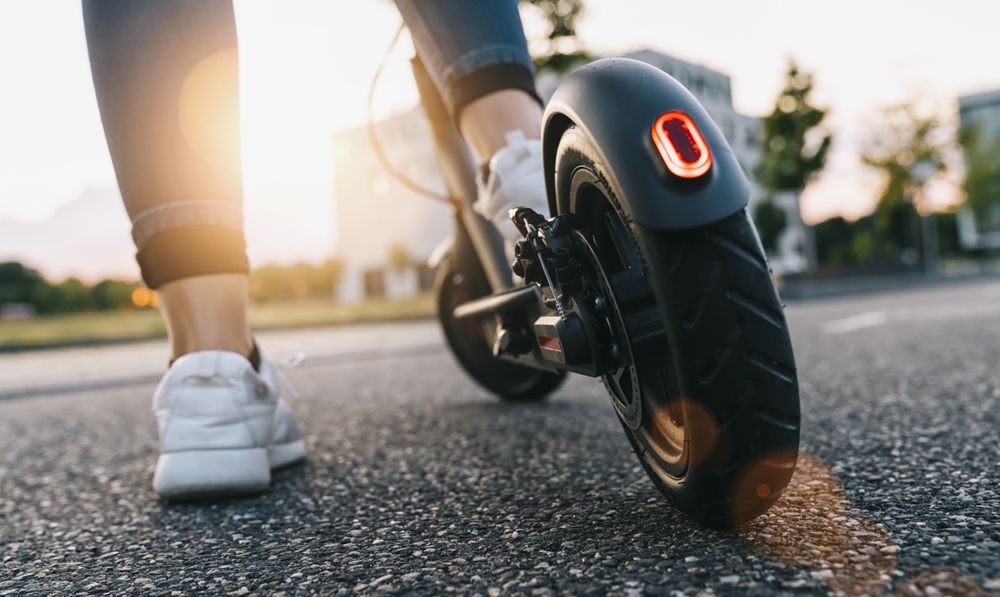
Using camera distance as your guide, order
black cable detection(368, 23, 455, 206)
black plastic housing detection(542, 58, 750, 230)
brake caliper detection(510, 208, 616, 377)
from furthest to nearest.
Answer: black cable detection(368, 23, 455, 206)
brake caliper detection(510, 208, 616, 377)
black plastic housing detection(542, 58, 750, 230)

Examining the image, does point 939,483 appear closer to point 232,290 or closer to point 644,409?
point 644,409

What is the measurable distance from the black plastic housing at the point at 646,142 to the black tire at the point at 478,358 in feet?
4.56

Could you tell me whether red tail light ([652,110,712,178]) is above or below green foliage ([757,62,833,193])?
below

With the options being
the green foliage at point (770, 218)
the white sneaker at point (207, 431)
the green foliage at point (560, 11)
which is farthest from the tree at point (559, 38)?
the green foliage at point (770, 218)

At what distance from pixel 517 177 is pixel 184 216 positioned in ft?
2.07

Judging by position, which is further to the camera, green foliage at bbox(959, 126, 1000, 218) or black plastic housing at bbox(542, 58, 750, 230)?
green foliage at bbox(959, 126, 1000, 218)

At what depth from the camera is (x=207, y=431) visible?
1492mm

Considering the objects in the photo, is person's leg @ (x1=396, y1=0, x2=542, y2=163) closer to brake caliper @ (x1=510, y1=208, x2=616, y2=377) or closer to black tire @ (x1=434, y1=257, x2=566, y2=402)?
brake caliper @ (x1=510, y1=208, x2=616, y2=377)

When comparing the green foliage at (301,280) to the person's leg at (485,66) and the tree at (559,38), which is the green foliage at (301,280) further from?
the person's leg at (485,66)

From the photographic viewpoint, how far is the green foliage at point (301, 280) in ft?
139

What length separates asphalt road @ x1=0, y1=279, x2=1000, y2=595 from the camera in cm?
94

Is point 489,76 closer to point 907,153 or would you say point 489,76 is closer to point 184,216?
point 184,216

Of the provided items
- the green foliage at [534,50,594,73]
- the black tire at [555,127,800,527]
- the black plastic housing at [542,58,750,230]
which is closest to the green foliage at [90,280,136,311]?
the green foliage at [534,50,594,73]

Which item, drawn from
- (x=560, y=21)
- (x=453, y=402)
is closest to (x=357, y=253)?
(x=560, y=21)
